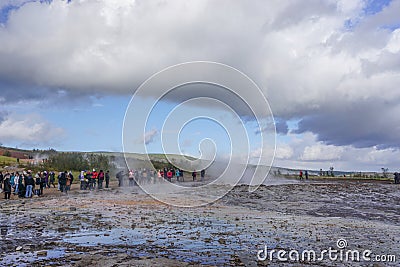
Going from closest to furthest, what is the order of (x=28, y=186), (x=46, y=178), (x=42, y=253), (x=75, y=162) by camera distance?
(x=42, y=253) → (x=28, y=186) → (x=46, y=178) → (x=75, y=162)

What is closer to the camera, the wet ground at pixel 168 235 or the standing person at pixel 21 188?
the wet ground at pixel 168 235

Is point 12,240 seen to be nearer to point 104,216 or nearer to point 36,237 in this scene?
point 36,237

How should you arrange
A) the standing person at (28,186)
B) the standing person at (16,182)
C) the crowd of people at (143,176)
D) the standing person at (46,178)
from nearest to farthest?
1. the standing person at (28,186)
2. the standing person at (16,182)
3. the standing person at (46,178)
4. the crowd of people at (143,176)

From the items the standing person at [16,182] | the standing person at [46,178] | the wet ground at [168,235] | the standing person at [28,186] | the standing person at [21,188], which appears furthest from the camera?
the standing person at [46,178]

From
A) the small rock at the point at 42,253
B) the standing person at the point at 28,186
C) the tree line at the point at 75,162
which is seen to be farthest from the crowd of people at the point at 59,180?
the small rock at the point at 42,253

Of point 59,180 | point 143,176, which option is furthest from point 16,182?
point 143,176

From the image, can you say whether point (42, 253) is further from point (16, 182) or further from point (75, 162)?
point (75, 162)

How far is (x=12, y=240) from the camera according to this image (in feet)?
44.8

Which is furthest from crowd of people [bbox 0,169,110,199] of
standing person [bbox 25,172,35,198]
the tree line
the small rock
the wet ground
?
the tree line

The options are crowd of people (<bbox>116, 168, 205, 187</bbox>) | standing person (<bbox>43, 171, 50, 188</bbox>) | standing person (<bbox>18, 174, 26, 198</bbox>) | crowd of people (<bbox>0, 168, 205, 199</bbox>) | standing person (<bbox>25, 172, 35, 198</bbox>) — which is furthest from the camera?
crowd of people (<bbox>116, 168, 205, 187</bbox>)

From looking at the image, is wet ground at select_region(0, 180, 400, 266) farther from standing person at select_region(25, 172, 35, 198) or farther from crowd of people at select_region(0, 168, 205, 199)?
crowd of people at select_region(0, 168, 205, 199)

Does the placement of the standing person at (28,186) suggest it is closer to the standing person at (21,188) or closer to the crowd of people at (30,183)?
the crowd of people at (30,183)

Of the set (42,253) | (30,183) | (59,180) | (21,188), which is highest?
(59,180)

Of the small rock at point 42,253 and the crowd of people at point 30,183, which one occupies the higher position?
the crowd of people at point 30,183
